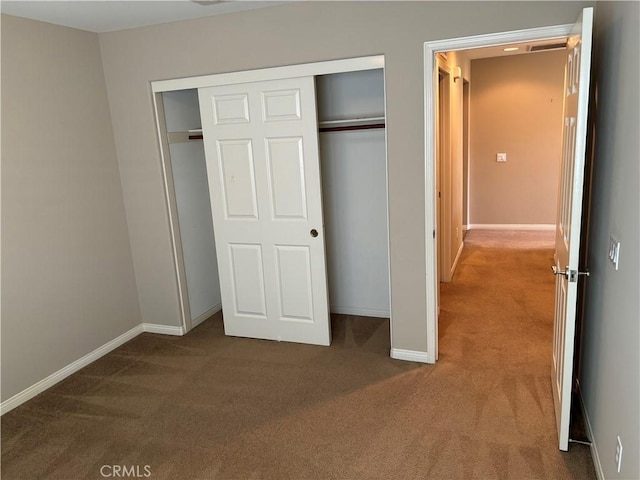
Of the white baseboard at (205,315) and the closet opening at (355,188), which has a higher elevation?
the closet opening at (355,188)

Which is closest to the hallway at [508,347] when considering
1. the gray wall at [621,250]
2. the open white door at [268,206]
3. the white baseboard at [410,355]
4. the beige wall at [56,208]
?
the white baseboard at [410,355]

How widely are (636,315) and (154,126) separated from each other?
3240mm

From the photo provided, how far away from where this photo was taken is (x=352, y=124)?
378 cm

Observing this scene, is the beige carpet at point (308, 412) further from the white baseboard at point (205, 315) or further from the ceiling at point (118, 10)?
the ceiling at point (118, 10)

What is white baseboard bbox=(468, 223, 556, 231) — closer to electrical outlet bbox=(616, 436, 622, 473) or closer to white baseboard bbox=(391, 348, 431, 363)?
white baseboard bbox=(391, 348, 431, 363)

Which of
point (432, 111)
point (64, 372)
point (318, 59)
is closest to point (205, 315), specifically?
point (64, 372)

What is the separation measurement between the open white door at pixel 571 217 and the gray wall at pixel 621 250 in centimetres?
13

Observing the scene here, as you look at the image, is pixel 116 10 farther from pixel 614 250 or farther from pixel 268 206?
pixel 614 250

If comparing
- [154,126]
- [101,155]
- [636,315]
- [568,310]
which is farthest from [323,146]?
[636,315]

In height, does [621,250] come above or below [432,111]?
below

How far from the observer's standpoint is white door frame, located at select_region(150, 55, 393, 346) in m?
3.00

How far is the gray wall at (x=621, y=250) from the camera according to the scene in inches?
65.8

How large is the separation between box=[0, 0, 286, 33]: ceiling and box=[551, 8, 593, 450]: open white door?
177cm

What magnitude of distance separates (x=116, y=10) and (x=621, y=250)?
3.03m
